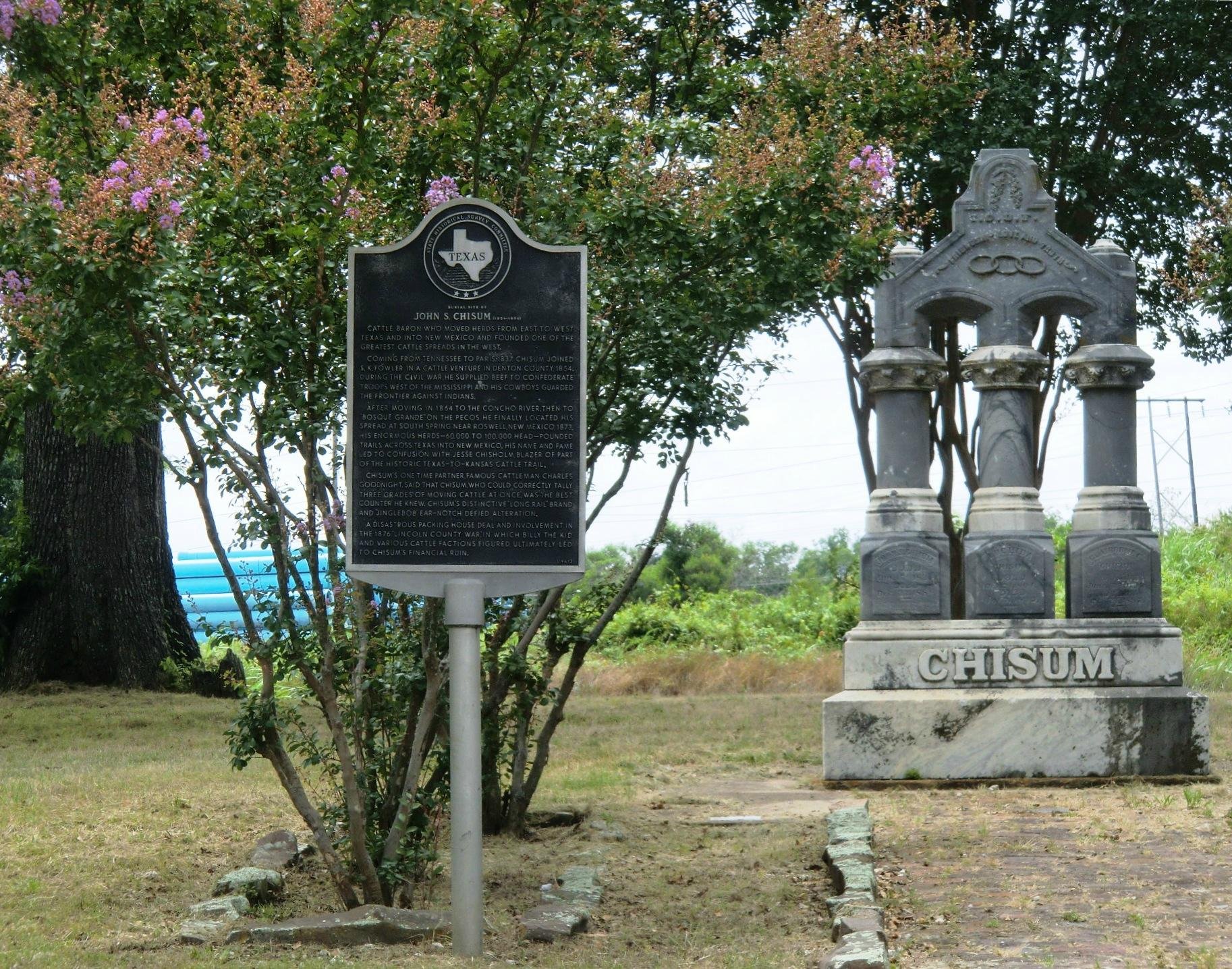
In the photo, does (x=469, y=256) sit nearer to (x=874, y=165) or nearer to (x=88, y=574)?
(x=874, y=165)

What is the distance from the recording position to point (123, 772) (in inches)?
452

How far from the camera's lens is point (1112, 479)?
1221cm

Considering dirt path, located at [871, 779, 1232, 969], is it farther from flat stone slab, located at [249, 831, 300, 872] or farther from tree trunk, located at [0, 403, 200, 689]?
tree trunk, located at [0, 403, 200, 689]

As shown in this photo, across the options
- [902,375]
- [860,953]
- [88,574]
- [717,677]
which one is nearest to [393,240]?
[860,953]

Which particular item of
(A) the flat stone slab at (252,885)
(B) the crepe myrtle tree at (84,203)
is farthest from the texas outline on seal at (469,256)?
(A) the flat stone slab at (252,885)

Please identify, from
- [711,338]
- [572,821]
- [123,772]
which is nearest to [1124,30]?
[711,338]

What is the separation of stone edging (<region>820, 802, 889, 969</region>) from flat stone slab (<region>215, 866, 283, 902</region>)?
2657 mm

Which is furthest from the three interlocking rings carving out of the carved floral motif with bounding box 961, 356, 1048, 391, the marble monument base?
the marble monument base

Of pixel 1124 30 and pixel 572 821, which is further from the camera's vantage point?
pixel 1124 30

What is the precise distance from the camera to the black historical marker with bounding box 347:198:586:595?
6555 mm

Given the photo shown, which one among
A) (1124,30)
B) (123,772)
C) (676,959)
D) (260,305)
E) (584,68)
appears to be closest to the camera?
(676,959)

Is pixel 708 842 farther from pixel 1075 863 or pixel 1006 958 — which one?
pixel 1006 958

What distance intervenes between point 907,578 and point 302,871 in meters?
5.46

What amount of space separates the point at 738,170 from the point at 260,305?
262cm
